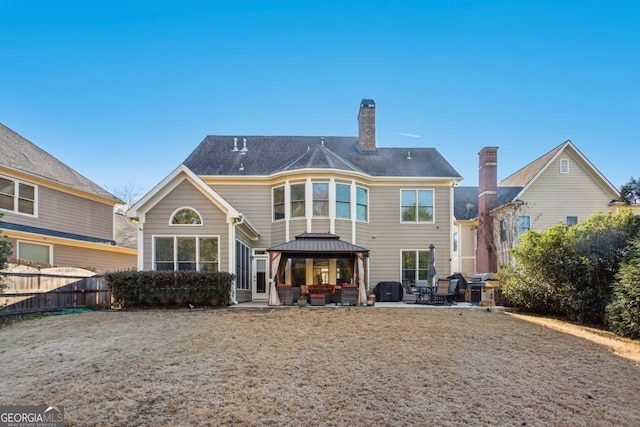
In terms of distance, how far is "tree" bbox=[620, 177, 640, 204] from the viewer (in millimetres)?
10867

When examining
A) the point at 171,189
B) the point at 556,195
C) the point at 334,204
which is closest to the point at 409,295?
the point at 334,204

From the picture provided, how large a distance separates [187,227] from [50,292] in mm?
4474

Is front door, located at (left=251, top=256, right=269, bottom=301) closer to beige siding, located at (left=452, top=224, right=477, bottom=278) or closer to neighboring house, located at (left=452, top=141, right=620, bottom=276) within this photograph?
neighboring house, located at (left=452, top=141, right=620, bottom=276)

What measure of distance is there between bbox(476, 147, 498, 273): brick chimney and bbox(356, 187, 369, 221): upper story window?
9.21m

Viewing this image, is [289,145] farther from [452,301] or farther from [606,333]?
[606,333]

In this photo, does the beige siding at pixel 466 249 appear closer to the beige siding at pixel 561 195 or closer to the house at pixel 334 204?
the beige siding at pixel 561 195

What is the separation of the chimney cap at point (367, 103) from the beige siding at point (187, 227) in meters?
9.50

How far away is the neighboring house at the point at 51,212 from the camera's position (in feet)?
52.5

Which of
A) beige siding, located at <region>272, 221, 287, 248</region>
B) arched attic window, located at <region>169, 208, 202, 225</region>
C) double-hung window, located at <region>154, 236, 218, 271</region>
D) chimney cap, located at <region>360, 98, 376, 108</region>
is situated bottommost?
double-hung window, located at <region>154, 236, 218, 271</region>

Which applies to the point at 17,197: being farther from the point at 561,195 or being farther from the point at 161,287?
the point at 561,195

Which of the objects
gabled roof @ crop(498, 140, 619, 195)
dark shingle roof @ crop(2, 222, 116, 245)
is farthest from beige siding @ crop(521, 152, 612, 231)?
dark shingle roof @ crop(2, 222, 116, 245)

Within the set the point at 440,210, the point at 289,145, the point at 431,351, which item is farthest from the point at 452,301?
the point at 289,145

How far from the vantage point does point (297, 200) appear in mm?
17062

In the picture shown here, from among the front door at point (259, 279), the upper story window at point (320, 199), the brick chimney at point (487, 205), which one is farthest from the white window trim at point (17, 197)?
the brick chimney at point (487, 205)
